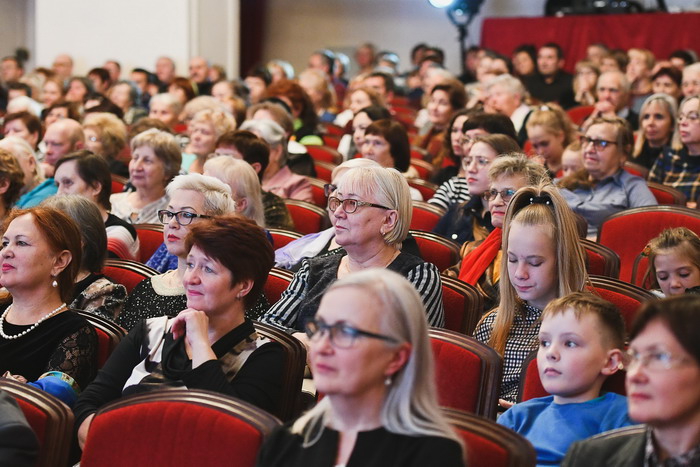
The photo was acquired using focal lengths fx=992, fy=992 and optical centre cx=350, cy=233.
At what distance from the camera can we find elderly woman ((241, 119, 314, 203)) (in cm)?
530

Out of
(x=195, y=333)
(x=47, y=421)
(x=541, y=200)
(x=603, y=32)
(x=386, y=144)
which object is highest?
(x=603, y=32)

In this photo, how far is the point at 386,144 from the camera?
17.2 ft

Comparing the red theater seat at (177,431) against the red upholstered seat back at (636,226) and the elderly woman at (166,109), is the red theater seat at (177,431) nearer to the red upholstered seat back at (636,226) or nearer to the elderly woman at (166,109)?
the red upholstered seat back at (636,226)

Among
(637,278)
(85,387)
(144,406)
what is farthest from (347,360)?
(637,278)

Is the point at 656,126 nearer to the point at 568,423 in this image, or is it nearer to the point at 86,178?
the point at 86,178

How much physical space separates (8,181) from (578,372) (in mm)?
2975

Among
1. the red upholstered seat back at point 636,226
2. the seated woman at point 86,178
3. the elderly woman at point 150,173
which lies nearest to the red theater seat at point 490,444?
the red upholstered seat back at point 636,226

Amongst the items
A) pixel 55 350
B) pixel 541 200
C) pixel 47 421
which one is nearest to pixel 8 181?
pixel 55 350

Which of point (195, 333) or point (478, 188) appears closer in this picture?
point (195, 333)

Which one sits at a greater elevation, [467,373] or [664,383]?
[664,383]

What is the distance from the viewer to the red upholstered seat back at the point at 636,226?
378cm

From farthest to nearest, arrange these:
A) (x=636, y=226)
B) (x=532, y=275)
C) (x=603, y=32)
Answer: (x=603, y=32), (x=636, y=226), (x=532, y=275)

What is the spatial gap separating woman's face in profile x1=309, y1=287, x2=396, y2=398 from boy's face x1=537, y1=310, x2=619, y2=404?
575 millimetres

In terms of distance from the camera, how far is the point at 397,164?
5.29 meters
